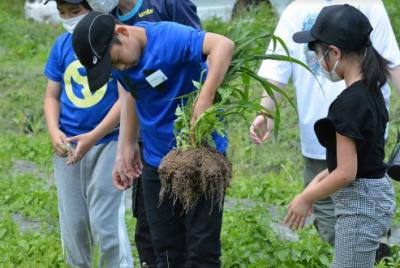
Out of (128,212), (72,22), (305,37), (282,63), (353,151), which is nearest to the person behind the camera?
(353,151)

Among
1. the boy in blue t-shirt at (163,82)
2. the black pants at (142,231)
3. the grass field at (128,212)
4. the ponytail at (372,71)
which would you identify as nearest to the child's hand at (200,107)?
the boy in blue t-shirt at (163,82)

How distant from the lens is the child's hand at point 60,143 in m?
5.01

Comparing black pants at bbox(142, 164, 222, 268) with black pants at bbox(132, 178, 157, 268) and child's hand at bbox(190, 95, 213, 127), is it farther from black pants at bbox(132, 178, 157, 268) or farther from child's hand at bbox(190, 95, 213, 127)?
black pants at bbox(132, 178, 157, 268)

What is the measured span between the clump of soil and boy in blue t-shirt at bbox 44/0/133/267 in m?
0.82

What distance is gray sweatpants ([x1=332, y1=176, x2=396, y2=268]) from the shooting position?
4.16m

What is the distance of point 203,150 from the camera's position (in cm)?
421

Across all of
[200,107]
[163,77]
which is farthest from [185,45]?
[200,107]

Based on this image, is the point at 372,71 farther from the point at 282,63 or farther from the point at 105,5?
the point at 105,5

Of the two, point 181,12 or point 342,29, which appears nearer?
point 342,29

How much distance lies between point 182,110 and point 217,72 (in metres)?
0.26

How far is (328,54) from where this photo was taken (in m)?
4.24

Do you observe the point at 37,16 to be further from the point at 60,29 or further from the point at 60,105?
the point at 60,105

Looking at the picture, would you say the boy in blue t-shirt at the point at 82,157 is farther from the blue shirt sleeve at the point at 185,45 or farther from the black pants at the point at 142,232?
the blue shirt sleeve at the point at 185,45

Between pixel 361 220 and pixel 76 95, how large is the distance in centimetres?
178
